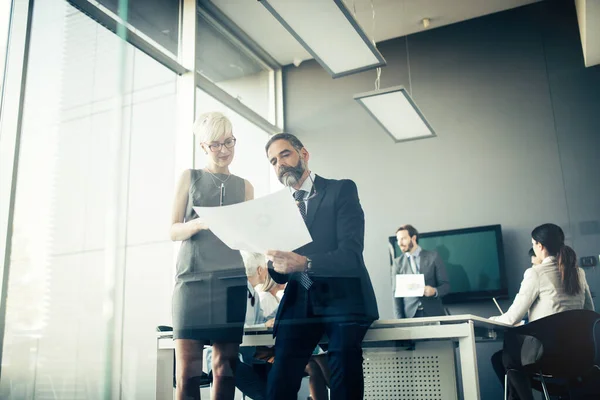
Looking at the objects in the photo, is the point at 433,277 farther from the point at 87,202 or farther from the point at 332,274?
the point at 87,202

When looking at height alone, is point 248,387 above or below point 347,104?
below

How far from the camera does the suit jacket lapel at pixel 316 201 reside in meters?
1.86

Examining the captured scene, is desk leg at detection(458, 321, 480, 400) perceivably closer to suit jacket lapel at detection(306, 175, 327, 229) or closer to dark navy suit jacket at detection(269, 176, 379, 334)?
dark navy suit jacket at detection(269, 176, 379, 334)

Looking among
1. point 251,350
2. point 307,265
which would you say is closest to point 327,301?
point 307,265

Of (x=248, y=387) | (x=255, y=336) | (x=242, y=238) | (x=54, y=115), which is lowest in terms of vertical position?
(x=248, y=387)

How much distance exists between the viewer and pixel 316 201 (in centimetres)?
191

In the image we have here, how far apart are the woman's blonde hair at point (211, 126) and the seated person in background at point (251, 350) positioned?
479 mm

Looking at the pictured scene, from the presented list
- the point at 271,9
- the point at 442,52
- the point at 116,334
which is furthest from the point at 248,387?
the point at 442,52

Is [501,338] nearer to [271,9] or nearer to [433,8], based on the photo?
[433,8]

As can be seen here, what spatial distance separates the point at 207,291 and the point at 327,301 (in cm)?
47

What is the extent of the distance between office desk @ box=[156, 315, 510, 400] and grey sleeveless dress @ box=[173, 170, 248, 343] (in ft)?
0.33

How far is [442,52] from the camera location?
3.13m

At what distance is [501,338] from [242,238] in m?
1.46

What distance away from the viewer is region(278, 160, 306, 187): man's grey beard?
1982 mm
